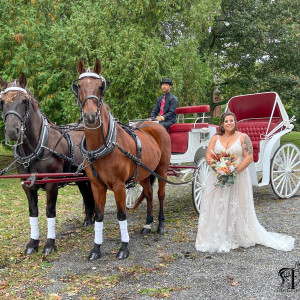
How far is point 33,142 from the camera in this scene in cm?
474

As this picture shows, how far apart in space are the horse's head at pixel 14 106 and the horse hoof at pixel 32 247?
166 cm

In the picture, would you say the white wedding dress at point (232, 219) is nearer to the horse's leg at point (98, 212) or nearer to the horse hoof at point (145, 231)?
the horse hoof at point (145, 231)

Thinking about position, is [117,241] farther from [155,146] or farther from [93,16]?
[93,16]

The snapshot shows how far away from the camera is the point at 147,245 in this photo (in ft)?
17.5

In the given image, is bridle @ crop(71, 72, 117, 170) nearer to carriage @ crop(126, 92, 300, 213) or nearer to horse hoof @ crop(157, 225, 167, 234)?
horse hoof @ crop(157, 225, 167, 234)

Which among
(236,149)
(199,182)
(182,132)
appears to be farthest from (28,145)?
(199,182)

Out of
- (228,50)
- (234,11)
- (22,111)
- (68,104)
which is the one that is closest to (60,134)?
(22,111)

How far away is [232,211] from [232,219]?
112 millimetres

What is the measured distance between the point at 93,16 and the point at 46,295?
9.94 m

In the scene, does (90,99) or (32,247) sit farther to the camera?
(32,247)

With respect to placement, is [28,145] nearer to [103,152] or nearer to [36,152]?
[36,152]

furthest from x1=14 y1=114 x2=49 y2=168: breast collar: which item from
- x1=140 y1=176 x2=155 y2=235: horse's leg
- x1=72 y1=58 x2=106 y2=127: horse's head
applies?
x1=140 y1=176 x2=155 y2=235: horse's leg

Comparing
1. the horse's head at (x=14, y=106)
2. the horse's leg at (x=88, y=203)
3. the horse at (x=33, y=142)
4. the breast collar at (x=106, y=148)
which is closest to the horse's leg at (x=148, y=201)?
the horse's leg at (x=88, y=203)

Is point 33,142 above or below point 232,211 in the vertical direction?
above
